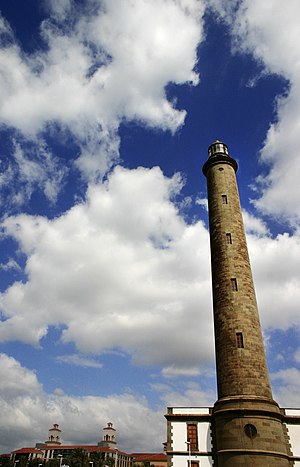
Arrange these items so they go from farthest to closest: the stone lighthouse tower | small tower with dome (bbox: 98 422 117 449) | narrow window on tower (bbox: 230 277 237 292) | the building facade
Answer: small tower with dome (bbox: 98 422 117 449), narrow window on tower (bbox: 230 277 237 292), the building facade, the stone lighthouse tower

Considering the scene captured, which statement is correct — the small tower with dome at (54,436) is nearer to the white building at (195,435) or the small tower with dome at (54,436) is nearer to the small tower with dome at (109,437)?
the small tower with dome at (109,437)

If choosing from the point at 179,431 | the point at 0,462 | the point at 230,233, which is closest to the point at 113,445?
the point at 0,462

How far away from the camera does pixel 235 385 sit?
21828 mm

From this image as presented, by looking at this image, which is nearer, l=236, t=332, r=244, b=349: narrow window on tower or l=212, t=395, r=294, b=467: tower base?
l=212, t=395, r=294, b=467: tower base

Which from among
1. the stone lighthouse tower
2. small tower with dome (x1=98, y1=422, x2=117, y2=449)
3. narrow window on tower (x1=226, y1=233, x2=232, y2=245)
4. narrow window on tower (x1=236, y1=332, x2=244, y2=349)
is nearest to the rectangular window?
the stone lighthouse tower

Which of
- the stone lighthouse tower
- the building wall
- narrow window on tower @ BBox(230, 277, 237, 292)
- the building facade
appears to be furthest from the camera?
narrow window on tower @ BBox(230, 277, 237, 292)

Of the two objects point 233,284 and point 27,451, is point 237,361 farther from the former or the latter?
point 27,451

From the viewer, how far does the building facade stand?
20.5m

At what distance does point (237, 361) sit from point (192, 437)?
7012mm

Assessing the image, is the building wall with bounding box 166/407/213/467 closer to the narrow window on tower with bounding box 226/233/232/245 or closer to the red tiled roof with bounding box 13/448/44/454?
the narrow window on tower with bounding box 226/233/232/245

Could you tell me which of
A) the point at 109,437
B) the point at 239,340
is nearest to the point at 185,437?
the point at 239,340

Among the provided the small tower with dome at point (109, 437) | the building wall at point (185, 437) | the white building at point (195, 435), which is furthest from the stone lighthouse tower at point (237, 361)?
the small tower with dome at point (109, 437)

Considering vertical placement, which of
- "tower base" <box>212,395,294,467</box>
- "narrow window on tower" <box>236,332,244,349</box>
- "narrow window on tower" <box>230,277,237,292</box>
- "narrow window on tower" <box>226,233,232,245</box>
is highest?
"narrow window on tower" <box>226,233,232,245</box>

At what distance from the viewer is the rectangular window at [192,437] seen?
960 inches
